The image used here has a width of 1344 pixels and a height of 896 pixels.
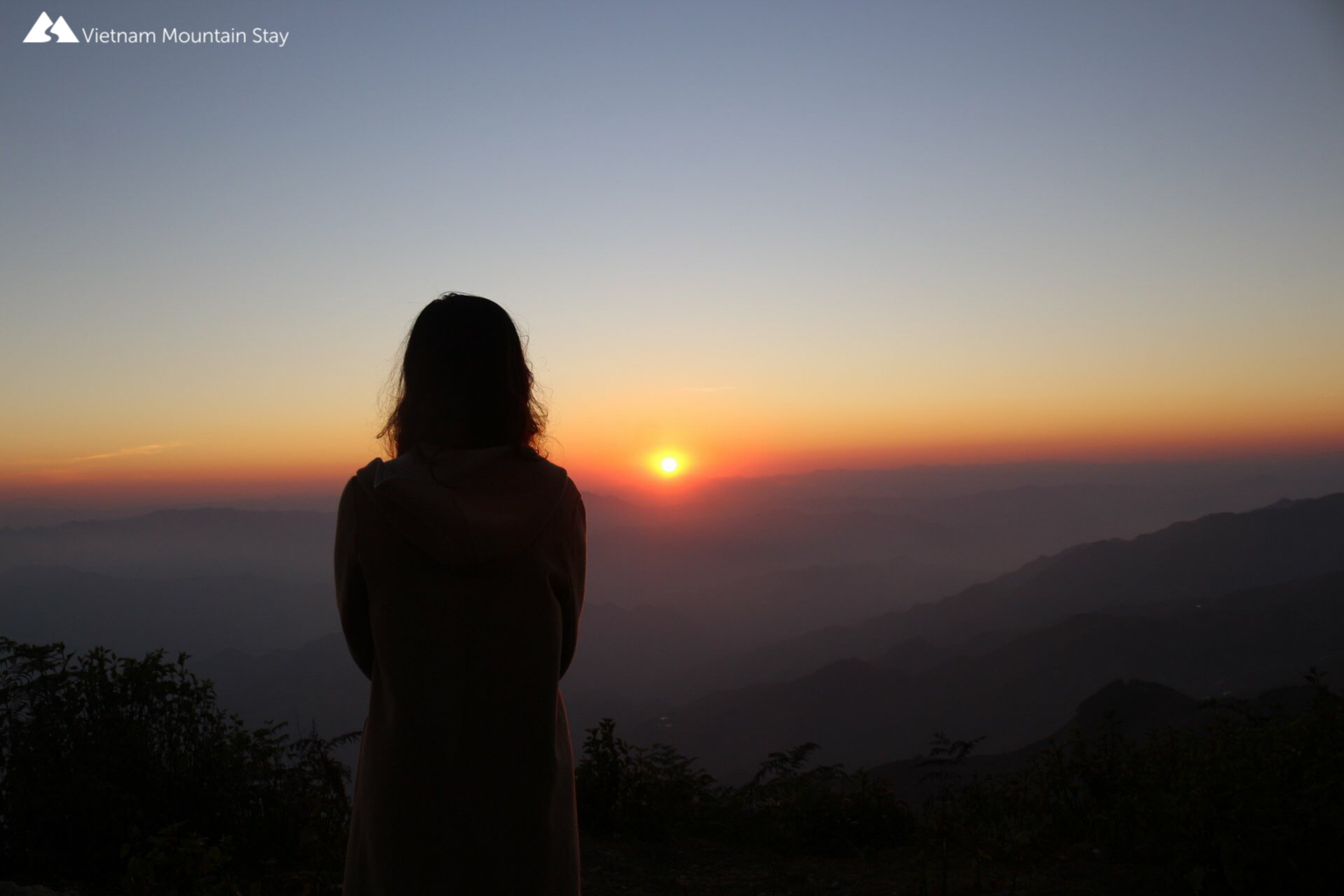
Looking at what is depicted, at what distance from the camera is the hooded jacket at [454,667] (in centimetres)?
151

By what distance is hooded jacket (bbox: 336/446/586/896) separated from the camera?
59.4 inches

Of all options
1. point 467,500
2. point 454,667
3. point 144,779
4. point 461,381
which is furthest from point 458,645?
point 144,779

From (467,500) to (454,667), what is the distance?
37cm

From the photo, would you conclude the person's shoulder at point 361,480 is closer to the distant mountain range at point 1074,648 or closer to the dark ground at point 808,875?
the dark ground at point 808,875

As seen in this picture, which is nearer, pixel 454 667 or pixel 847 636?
pixel 454 667

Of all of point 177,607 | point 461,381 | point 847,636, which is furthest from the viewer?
point 177,607

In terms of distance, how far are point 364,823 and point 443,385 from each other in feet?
3.46

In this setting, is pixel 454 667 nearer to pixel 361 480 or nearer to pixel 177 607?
pixel 361 480

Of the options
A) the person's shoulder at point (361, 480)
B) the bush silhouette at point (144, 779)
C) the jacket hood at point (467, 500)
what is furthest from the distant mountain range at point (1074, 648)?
the person's shoulder at point (361, 480)

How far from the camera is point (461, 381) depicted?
1.70m

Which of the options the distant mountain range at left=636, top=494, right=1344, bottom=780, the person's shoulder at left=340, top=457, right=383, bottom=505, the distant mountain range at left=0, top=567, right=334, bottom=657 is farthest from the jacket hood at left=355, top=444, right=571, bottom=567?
the distant mountain range at left=0, top=567, right=334, bottom=657

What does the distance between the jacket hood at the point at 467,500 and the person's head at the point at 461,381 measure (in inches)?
2.6

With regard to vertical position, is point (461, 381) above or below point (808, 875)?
above

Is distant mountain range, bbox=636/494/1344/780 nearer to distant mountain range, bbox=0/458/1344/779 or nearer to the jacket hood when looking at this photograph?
distant mountain range, bbox=0/458/1344/779
